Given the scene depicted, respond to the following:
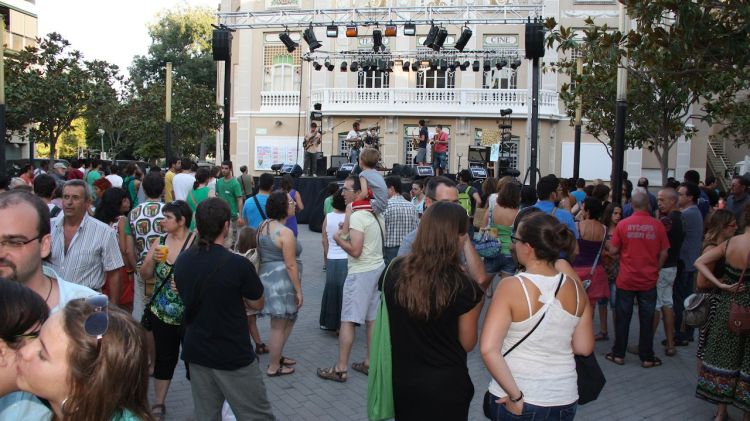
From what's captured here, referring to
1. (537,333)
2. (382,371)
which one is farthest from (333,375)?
(537,333)

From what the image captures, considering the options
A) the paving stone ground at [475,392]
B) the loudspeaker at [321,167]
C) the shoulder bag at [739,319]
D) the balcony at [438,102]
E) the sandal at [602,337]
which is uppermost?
the balcony at [438,102]

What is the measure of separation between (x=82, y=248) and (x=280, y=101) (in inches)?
1103

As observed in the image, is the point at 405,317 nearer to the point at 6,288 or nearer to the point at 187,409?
the point at 6,288

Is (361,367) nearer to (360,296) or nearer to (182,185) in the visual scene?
(360,296)

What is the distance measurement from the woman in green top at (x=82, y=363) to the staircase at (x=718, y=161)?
33419 mm

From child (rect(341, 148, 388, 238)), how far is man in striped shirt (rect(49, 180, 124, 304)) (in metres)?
2.22

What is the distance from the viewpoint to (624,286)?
679 cm

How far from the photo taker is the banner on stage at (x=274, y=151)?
31766 mm

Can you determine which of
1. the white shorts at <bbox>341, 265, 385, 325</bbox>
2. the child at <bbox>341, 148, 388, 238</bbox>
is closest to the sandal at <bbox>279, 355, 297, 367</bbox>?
the white shorts at <bbox>341, 265, 385, 325</bbox>

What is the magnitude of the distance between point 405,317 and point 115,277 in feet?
8.28

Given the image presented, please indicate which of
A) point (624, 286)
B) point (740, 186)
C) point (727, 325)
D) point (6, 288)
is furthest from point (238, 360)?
point (740, 186)

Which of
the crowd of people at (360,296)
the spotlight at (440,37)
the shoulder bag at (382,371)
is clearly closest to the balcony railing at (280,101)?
the spotlight at (440,37)

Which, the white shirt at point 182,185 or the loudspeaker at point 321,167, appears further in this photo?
the loudspeaker at point 321,167

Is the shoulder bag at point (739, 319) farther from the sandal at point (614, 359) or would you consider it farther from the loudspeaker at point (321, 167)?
the loudspeaker at point (321, 167)
